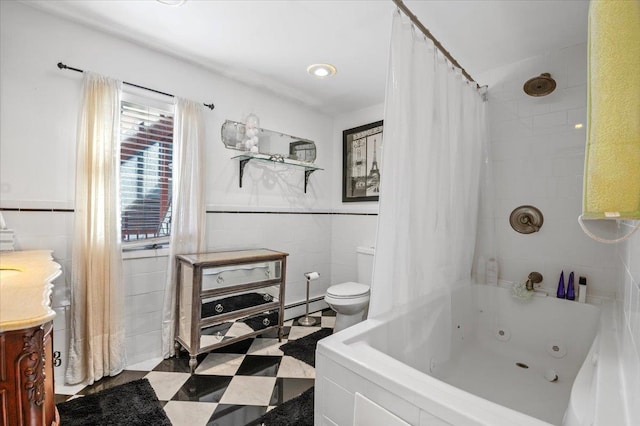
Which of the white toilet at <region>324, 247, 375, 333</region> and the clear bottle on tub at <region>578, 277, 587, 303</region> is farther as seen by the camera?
the white toilet at <region>324, 247, 375, 333</region>

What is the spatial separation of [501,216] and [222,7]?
2.43m

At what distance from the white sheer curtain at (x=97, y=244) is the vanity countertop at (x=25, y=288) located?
0.25 m

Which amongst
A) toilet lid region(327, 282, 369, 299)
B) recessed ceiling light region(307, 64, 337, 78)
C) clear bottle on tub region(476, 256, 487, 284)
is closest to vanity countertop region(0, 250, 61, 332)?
toilet lid region(327, 282, 369, 299)

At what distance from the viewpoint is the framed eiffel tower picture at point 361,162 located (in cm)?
305

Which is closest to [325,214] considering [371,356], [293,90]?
[293,90]

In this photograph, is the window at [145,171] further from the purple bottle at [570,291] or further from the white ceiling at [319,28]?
the purple bottle at [570,291]

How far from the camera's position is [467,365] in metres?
1.84

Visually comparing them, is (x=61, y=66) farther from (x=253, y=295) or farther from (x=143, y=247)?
(x=253, y=295)

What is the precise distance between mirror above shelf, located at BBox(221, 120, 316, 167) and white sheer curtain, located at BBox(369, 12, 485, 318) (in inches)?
57.6

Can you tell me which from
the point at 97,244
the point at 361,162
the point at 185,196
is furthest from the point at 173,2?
the point at 361,162

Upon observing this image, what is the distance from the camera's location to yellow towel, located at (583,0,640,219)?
1.56 ft

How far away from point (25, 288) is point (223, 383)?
4.14 feet

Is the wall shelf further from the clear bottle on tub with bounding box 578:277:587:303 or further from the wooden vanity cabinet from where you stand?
the clear bottle on tub with bounding box 578:277:587:303

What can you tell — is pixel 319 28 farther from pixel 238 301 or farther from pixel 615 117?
pixel 238 301
